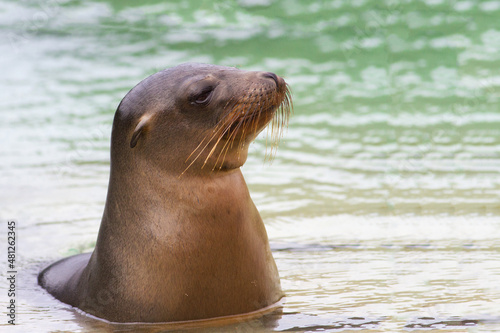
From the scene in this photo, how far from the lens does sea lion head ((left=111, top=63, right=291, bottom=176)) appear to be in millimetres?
4293

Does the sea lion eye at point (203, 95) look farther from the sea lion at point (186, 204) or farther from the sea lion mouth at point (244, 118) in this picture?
the sea lion mouth at point (244, 118)

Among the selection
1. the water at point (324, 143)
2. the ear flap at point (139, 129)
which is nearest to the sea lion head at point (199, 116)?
the ear flap at point (139, 129)

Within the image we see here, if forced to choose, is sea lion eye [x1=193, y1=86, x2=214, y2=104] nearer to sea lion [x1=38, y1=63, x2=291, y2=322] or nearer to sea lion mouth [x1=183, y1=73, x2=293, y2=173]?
sea lion [x1=38, y1=63, x2=291, y2=322]

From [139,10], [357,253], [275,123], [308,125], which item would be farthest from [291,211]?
[139,10]

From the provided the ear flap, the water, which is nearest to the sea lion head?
the ear flap

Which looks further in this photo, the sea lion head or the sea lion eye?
the sea lion eye

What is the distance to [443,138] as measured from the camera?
926cm

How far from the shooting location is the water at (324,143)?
4957 millimetres

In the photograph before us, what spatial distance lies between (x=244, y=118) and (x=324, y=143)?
16.9 feet

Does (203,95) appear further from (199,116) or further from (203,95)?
(199,116)

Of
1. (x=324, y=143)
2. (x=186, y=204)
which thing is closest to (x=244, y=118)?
(x=186, y=204)

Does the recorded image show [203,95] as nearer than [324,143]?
Yes

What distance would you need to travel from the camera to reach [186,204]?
4.42 metres

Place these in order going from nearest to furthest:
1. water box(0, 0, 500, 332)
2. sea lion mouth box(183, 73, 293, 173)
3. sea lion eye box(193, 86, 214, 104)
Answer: sea lion mouth box(183, 73, 293, 173) < sea lion eye box(193, 86, 214, 104) < water box(0, 0, 500, 332)
